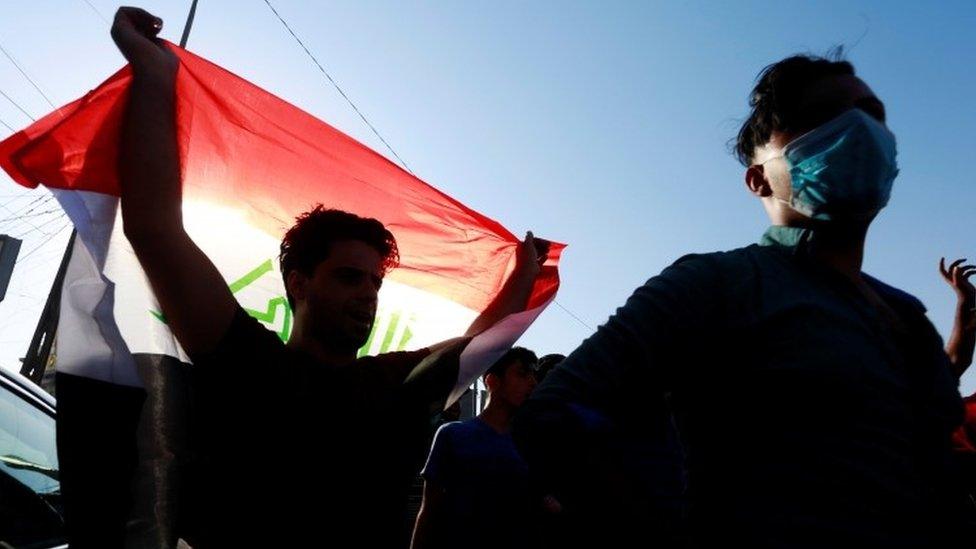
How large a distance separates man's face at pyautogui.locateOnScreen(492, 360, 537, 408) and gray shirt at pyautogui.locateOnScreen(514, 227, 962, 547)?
2841mm

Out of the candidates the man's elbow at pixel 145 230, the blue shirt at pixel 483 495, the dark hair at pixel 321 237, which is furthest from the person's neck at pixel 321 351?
the blue shirt at pixel 483 495

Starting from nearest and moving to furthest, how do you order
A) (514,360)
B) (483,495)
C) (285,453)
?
(285,453)
(483,495)
(514,360)

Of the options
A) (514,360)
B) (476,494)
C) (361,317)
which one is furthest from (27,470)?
(514,360)

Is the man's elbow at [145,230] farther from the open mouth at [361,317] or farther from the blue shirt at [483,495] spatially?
the blue shirt at [483,495]

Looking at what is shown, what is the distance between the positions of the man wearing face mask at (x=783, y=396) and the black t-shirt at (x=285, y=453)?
0.79 m

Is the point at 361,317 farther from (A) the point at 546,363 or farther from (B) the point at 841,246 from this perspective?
(A) the point at 546,363

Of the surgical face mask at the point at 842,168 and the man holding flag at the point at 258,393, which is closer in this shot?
the surgical face mask at the point at 842,168

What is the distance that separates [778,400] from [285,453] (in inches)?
45.5

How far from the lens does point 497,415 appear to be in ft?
12.9

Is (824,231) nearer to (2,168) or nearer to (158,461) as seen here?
(158,461)

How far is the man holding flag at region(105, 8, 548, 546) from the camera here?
162 centimetres

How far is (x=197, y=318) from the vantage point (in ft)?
5.55

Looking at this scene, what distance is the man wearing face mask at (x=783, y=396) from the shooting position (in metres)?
1.00

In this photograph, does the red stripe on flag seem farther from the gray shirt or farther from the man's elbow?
the gray shirt
